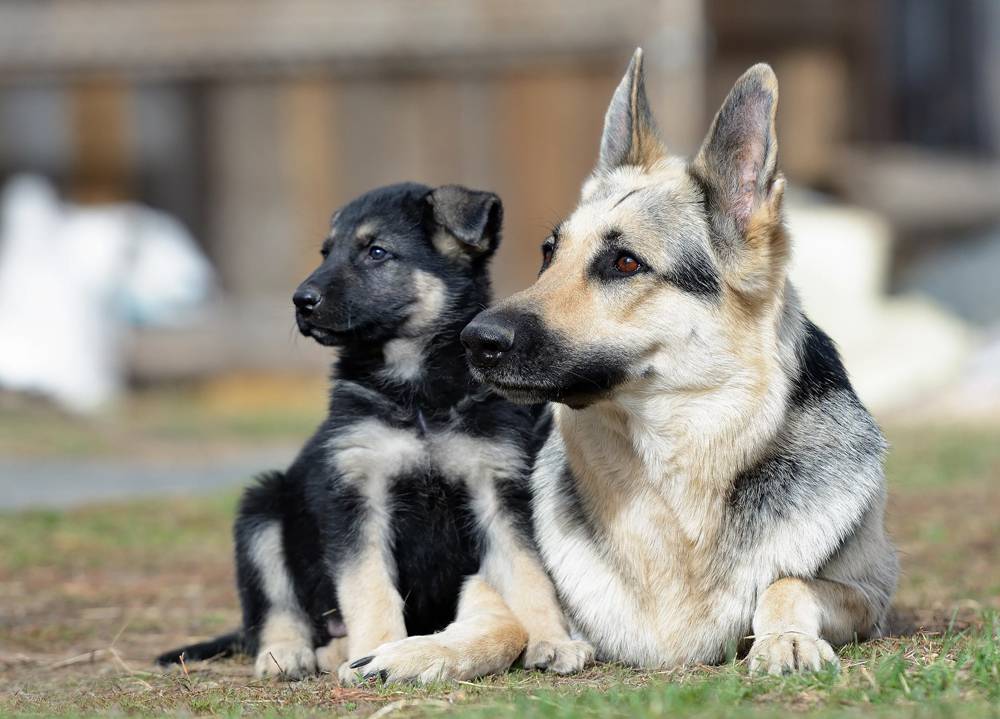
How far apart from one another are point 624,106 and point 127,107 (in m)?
11.1

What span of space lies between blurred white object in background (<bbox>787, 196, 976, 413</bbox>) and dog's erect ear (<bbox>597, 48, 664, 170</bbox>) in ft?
29.1

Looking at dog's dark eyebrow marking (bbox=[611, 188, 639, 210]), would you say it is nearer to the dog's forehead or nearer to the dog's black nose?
the dog's forehead

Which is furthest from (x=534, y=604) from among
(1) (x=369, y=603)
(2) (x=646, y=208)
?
(2) (x=646, y=208)

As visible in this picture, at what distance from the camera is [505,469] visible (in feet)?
16.2

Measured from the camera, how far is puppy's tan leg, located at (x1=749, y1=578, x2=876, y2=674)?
A: 158 inches

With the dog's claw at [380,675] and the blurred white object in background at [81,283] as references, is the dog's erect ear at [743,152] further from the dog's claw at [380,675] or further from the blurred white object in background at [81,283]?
the blurred white object in background at [81,283]

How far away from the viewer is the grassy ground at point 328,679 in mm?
3750

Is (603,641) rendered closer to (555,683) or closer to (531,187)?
(555,683)

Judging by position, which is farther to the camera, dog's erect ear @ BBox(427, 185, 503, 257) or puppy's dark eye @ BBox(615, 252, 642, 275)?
dog's erect ear @ BBox(427, 185, 503, 257)

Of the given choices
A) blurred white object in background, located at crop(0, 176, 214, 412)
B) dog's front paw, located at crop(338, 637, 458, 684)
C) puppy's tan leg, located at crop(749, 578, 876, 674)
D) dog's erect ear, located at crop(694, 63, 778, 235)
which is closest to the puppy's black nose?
dog's erect ear, located at crop(694, 63, 778, 235)

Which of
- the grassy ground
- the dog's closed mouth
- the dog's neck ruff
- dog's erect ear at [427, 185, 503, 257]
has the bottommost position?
the grassy ground

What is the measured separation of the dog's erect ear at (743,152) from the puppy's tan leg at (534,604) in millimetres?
1327

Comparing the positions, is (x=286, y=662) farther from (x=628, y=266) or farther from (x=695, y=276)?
(x=695, y=276)

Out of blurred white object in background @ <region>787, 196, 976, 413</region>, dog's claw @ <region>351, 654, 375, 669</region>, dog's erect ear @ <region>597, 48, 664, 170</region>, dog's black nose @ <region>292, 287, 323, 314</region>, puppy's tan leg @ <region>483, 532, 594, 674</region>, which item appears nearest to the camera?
dog's claw @ <region>351, 654, 375, 669</region>
